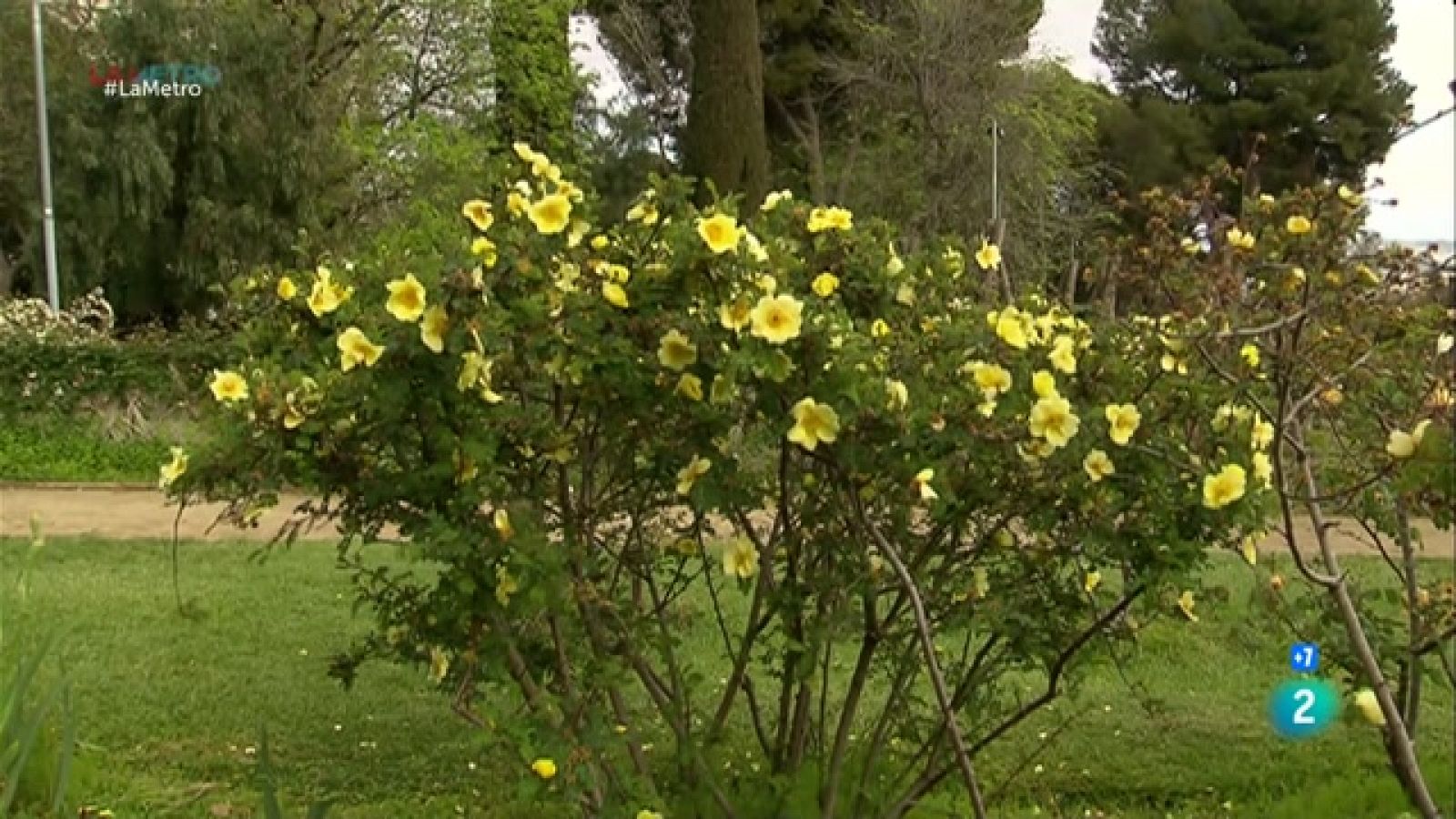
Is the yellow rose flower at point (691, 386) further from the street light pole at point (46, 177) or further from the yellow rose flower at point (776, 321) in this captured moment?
the street light pole at point (46, 177)

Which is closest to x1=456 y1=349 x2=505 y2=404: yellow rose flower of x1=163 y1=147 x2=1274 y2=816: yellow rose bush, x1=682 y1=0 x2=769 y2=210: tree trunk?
x1=163 y1=147 x2=1274 y2=816: yellow rose bush

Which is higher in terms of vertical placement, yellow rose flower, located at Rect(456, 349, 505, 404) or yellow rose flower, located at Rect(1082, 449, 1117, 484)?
yellow rose flower, located at Rect(456, 349, 505, 404)

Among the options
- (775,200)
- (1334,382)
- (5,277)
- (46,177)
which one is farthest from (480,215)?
(5,277)

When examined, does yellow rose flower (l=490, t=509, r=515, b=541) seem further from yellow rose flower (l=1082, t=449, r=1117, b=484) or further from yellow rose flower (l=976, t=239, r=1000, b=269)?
yellow rose flower (l=976, t=239, r=1000, b=269)

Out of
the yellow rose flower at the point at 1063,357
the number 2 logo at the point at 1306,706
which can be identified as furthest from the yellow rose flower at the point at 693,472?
the number 2 logo at the point at 1306,706

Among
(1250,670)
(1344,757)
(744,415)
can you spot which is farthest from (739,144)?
(744,415)

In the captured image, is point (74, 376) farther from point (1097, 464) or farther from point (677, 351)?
point (1097, 464)

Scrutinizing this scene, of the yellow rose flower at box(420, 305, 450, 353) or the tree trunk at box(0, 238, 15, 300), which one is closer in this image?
the yellow rose flower at box(420, 305, 450, 353)

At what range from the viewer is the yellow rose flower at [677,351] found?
7.39 feet

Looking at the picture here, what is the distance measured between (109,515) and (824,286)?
768 centimetres

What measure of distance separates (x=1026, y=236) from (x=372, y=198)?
813 cm

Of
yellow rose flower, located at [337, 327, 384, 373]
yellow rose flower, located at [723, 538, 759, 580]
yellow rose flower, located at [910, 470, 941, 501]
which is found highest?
yellow rose flower, located at [337, 327, 384, 373]

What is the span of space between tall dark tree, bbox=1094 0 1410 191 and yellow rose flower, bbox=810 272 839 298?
23.0 feet

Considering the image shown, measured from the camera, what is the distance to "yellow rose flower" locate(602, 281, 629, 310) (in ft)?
7.46
